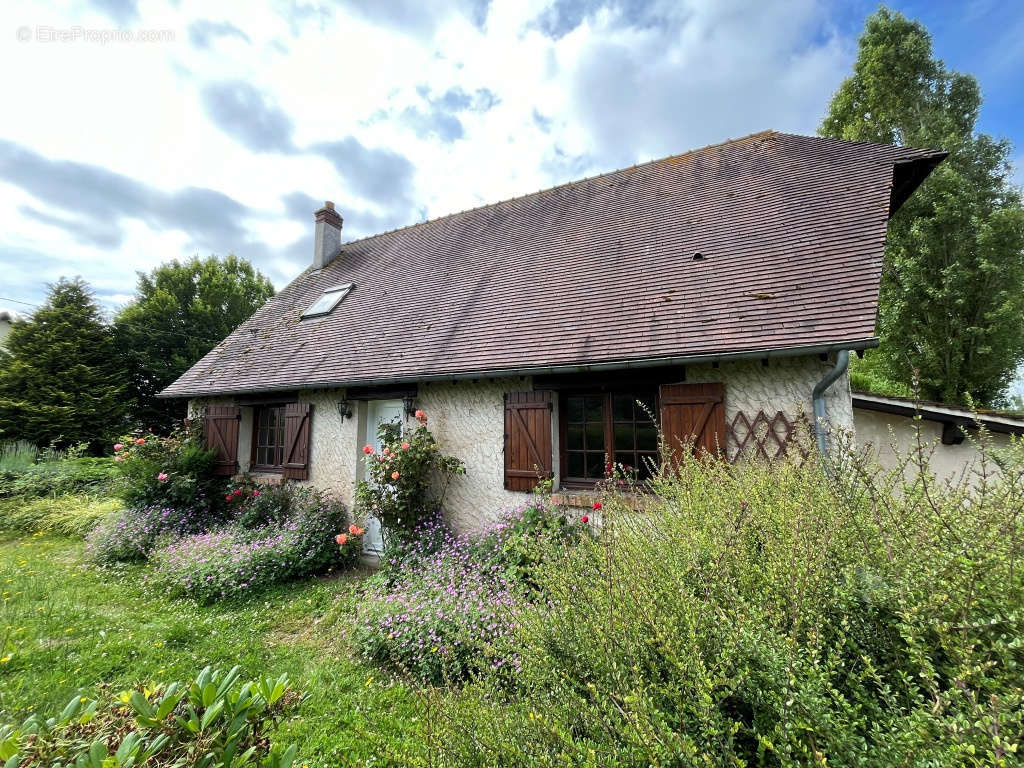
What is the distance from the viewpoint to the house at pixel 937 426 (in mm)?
4594

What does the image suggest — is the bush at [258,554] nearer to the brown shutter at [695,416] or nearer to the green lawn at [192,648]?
the green lawn at [192,648]

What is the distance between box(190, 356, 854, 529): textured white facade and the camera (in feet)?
13.3

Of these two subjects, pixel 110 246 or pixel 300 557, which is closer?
pixel 300 557

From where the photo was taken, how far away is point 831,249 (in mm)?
4723

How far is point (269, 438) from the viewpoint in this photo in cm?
784

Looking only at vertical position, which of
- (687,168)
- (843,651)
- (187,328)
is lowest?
(843,651)

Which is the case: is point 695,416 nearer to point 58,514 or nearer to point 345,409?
point 345,409

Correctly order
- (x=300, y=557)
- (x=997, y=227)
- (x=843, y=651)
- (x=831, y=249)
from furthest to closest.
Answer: (x=997, y=227) < (x=300, y=557) < (x=831, y=249) < (x=843, y=651)

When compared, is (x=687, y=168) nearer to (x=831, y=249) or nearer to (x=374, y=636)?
(x=831, y=249)

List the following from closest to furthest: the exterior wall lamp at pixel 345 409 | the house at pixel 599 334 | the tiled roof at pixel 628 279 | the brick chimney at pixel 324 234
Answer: the house at pixel 599 334
the tiled roof at pixel 628 279
the exterior wall lamp at pixel 345 409
the brick chimney at pixel 324 234

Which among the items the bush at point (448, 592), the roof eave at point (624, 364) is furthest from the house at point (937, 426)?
the bush at point (448, 592)

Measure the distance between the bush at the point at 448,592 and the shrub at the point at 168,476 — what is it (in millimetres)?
4678

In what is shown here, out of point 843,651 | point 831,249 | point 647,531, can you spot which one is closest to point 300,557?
point 647,531

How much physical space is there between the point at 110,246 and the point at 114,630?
15275 millimetres
